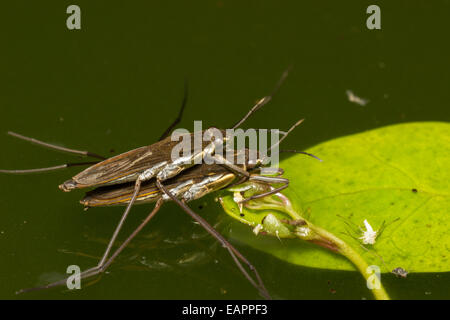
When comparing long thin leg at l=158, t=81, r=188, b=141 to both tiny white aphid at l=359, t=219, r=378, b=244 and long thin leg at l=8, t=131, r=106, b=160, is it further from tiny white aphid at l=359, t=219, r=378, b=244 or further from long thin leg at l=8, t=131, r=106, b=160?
tiny white aphid at l=359, t=219, r=378, b=244

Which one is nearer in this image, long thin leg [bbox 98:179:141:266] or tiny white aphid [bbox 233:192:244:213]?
long thin leg [bbox 98:179:141:266]

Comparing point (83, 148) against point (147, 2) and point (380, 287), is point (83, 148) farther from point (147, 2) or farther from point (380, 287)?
point (380, 287)

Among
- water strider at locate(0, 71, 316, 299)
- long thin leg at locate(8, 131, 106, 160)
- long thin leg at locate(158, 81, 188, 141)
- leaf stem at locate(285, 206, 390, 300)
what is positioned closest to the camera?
leaf stem at locate(285, 206, 390, 300)

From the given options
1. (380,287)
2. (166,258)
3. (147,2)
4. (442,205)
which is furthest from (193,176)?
(147,2)

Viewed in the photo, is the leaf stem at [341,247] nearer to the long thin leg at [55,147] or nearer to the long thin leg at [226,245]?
the long thin leg at [226,245]

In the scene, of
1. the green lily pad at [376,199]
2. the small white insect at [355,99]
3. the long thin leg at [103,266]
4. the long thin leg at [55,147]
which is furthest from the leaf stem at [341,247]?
the small white insect at [355,99]

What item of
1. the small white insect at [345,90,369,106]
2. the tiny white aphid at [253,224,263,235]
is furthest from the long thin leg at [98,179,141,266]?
the small white insect at [345,90,369,106]

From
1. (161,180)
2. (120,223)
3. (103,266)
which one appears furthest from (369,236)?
(103,266)
